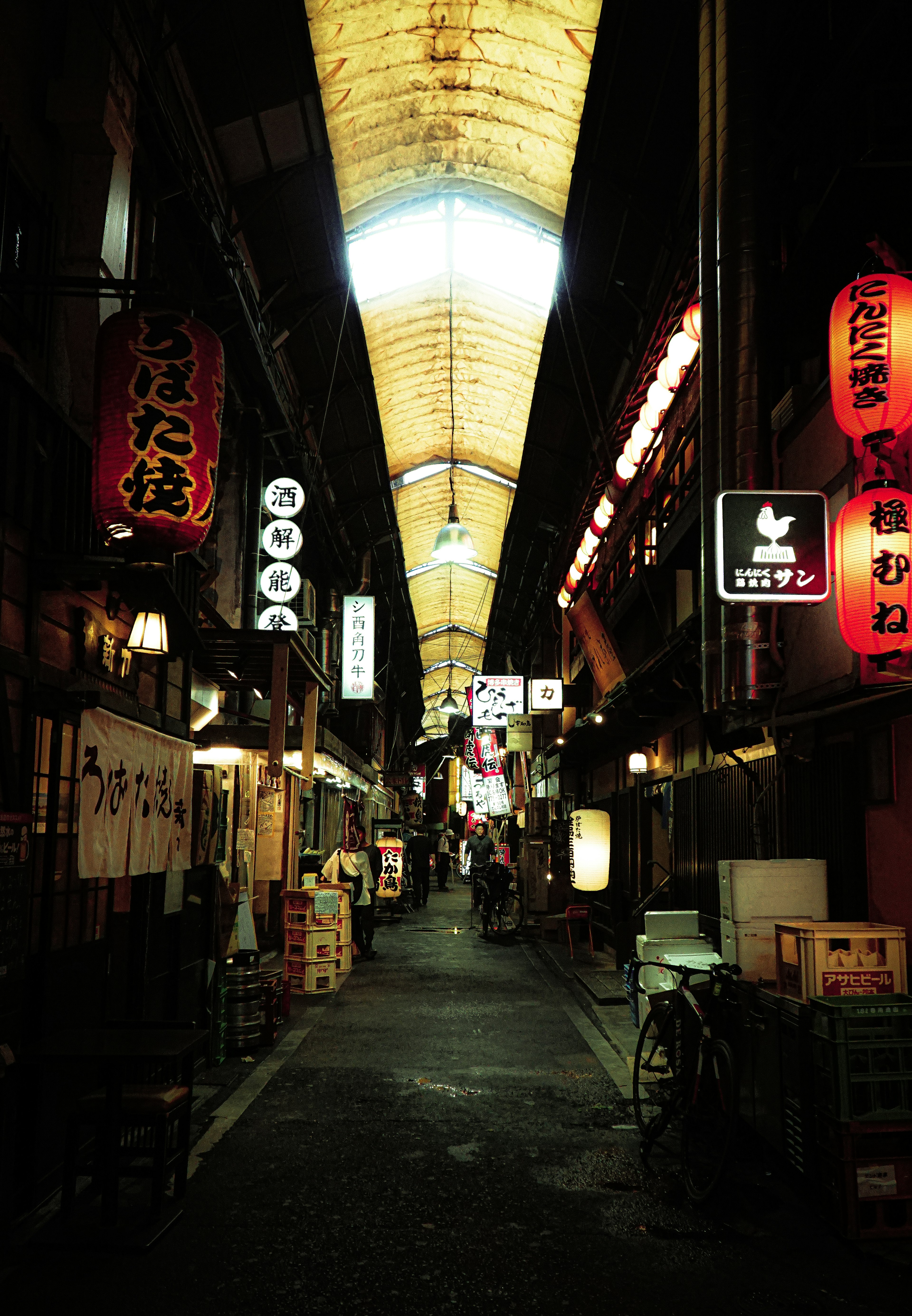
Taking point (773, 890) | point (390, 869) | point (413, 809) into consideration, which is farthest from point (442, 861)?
point (773, 890)

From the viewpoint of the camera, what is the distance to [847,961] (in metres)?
6.79

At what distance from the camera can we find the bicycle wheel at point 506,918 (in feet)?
84.1

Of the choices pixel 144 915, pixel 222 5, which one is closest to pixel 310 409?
pixel 222 5

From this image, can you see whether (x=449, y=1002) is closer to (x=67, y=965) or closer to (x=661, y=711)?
(x=661, y=711)

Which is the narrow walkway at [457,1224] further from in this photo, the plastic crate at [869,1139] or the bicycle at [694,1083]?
the plastic crate at [869,1139]

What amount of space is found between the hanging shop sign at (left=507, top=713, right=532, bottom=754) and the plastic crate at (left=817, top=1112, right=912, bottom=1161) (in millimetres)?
26386

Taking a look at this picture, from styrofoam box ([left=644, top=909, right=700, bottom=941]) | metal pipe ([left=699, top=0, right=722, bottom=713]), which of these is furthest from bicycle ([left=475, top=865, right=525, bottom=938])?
metal pipe ([left=699, top=0, right=722, bottom=713])

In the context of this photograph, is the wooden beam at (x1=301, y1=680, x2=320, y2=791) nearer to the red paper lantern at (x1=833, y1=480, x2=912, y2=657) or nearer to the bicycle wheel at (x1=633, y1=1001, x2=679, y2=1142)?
the bicycle wheel at (x1=633, y1=1001, x2=679, y2=1142)

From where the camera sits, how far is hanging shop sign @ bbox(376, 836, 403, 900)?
2902 centimetres

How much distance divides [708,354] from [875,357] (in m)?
3.34

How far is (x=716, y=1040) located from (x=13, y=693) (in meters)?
5.84

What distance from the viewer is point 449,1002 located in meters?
14.7

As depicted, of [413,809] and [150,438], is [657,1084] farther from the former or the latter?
[413,809]

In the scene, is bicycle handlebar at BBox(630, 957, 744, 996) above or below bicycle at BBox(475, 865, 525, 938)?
above
